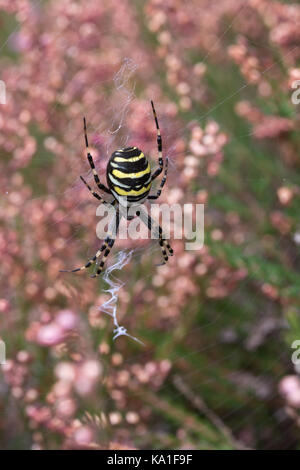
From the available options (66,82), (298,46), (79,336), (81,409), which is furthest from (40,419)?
(298,46)

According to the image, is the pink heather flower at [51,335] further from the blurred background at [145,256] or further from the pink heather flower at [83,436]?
the pink heather flower at [83,436]

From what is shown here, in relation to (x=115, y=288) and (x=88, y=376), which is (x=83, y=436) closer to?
(x=88, y=376)

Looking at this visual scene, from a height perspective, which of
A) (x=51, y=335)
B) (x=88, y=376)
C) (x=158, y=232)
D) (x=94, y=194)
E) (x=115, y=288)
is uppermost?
(x=94, y=194)

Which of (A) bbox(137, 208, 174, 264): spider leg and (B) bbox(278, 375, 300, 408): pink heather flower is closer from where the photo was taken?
(B) bbox(278, 375, 300, 408): pink heather flower

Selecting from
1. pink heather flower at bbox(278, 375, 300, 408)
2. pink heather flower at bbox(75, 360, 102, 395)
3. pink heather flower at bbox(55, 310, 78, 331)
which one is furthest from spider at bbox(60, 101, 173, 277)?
pink heather flower at bbox(278, 375, 300, 408)

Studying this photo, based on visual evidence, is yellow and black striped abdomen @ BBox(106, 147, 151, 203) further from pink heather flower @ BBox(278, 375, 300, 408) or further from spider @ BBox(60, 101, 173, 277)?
pink heather flower @ BBox(278, 375, 300, 408)

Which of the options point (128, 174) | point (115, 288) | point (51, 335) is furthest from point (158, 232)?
point (51, 335)

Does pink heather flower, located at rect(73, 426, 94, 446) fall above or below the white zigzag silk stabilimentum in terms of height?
below

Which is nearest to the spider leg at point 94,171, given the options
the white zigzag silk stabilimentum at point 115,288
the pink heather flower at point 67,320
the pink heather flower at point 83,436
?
the white zigzag silk stabilimentum at point 115,288
